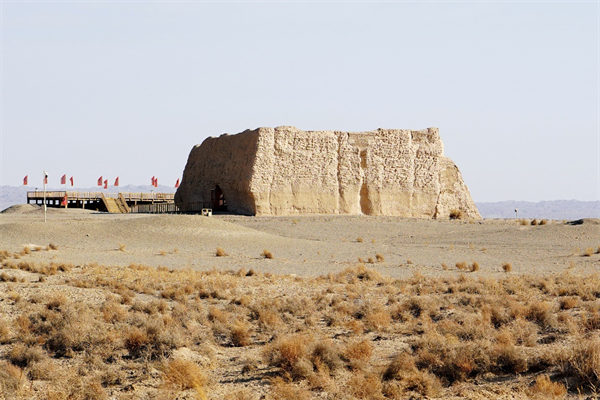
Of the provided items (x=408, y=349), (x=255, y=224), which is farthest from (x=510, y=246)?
(x=408, y=349)

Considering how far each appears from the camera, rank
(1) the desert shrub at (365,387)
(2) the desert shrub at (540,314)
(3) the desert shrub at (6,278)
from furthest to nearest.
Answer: (3) the desert shrub at (6,278) → (2) the desert shrub at (540,314) → (1) the desert shrub at (365,387)

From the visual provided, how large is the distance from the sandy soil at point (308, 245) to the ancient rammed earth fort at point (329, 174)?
461 cm

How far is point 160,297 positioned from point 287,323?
3978 millimetres

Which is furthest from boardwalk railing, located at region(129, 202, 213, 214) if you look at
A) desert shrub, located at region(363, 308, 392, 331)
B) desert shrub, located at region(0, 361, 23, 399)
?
desert shrub, located at region(0, 361, 23, 399)

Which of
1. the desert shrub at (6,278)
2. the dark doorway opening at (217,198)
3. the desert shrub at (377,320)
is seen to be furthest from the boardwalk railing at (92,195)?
the desert shrub at (377,320)

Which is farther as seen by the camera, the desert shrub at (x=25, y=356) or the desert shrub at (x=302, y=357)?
the desert shrub at (x=25, y=356)

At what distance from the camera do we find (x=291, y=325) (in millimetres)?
12812

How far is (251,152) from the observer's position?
39844 millimetres

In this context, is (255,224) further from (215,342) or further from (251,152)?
(215,342)

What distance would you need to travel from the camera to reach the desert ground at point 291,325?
30.0 ft

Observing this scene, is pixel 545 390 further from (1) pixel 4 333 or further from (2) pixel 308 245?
(2) pixel 308 245

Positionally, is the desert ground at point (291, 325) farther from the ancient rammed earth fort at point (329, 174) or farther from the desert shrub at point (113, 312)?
the ancient rammed earth fort at point (329, 174)

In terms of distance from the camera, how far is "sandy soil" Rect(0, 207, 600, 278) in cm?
2302

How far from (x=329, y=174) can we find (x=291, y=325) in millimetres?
28594
